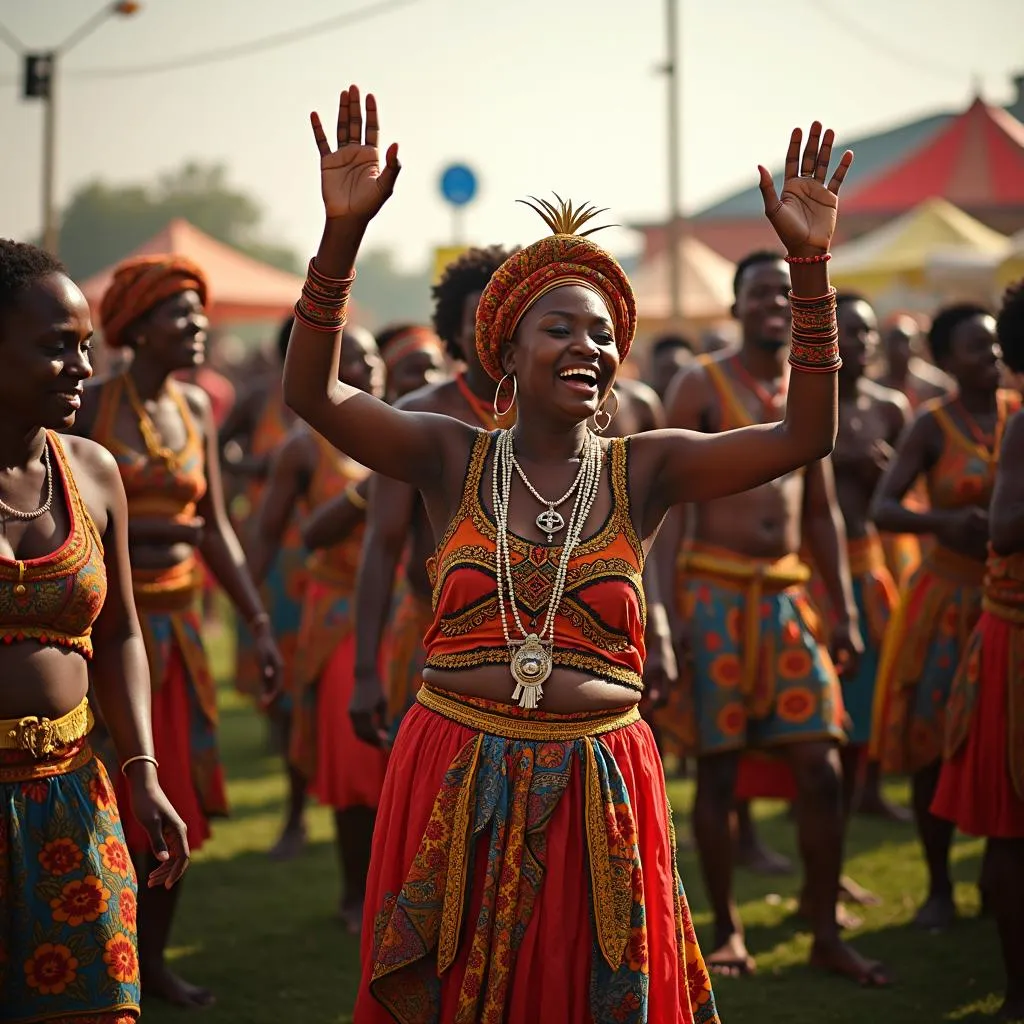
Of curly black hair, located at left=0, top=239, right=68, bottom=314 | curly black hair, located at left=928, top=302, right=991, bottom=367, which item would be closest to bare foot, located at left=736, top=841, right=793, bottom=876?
curly black hair, located at left=928, top=302, right=991, bottom=367

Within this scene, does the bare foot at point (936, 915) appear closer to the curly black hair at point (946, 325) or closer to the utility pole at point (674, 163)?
the curly black hair at point (946, 325)

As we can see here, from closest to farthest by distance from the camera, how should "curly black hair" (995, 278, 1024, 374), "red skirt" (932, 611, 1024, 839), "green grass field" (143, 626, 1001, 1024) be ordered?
"red skirt" (932, 611, 1024, 839)
"curly black hair" (995, 278, 1024, 374)
"green grass field" (143, 626, 1001, 1024)

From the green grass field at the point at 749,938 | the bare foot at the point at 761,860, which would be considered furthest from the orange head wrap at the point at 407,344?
the bare foot at the point at 761,860

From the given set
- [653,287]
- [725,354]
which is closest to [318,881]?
[725,354]

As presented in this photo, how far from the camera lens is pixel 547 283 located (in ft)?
13.8

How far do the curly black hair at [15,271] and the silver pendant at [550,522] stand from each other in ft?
4.57

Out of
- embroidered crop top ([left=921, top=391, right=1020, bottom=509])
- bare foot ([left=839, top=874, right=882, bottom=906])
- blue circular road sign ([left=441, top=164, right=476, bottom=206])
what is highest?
blue circular road sign ([left=441, top=164, right=476, bottom=206])

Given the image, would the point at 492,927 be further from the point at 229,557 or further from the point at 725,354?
the point at 725,354

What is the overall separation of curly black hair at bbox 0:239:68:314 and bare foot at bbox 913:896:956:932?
16.2 ft

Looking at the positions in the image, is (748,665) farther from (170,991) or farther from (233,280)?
(233,280)

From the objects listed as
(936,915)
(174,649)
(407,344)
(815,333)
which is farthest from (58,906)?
(407,344)

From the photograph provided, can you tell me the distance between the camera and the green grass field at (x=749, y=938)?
20.0 feet

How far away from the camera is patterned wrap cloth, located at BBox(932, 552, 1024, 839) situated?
579 cm

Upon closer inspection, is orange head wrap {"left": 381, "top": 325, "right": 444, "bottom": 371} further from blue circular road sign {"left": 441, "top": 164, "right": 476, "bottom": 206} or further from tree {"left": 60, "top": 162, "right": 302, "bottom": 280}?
tree {"left": 60, "top": 162, "right": 302, "bottom": 280}
